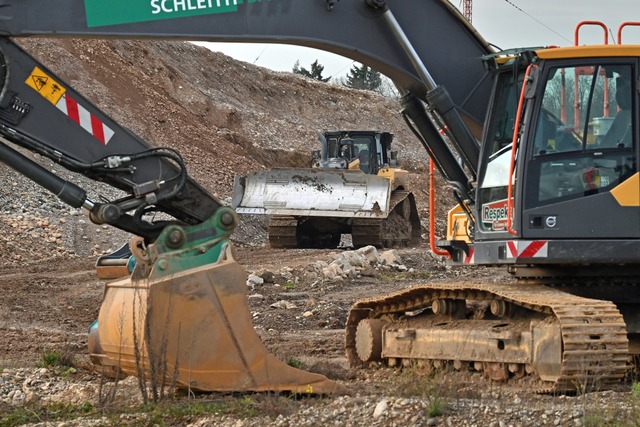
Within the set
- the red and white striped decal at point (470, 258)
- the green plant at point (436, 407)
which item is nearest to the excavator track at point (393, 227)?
the red and white striped decal at point (470, 258)

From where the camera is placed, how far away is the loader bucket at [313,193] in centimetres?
2539

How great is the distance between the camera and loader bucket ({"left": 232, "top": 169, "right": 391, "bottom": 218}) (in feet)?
83.3

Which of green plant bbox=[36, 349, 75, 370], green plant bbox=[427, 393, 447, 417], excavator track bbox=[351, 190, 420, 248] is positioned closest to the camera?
green plant bbox=[427, 393, 447, 417]

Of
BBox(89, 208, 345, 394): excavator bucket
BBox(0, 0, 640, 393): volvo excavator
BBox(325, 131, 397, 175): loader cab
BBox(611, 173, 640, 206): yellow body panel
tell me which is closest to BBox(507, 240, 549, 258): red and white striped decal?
BBox(0, 0, 640, 393): volvo excavator

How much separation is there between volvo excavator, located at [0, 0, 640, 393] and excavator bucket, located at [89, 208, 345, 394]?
0.04 feet

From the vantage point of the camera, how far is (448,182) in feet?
32.9

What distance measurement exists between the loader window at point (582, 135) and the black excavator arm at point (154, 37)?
78cm

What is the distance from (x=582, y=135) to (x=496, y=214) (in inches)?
35.3

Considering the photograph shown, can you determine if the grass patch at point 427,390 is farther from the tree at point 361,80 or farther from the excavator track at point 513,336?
the tree at point 361,80

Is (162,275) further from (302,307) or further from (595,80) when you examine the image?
(302,307)

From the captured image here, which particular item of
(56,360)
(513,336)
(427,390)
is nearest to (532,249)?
(513,336)

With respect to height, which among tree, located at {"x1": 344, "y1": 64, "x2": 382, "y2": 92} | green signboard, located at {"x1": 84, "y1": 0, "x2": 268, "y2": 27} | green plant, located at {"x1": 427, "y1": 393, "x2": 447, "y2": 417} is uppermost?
tree, located at {"x1": 344, "y1": 64, "x2": 382, "y2": 92}

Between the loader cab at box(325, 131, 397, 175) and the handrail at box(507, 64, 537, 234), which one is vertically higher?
the loader cab at box(325, 131, 397, 175)

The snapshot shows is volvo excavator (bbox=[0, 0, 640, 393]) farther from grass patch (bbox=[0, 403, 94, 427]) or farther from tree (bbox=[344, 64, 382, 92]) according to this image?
tree (bbox=[344, 64, 382, 92])
